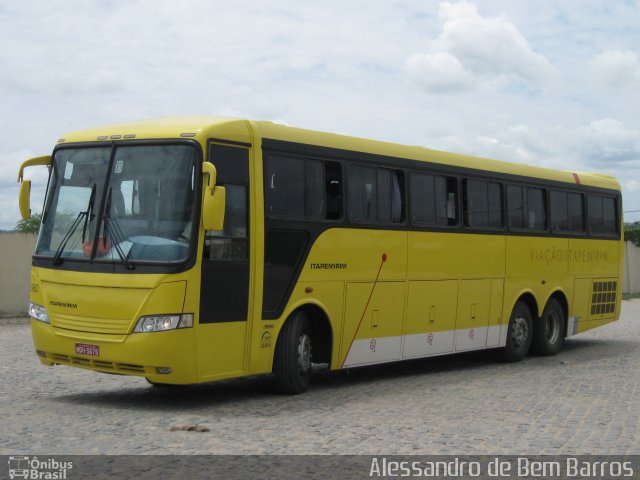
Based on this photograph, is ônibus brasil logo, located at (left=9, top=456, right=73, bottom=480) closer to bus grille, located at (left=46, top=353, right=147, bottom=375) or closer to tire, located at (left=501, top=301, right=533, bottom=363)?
bus grille, located at (left=46, top=353, right=147, bottom=375)

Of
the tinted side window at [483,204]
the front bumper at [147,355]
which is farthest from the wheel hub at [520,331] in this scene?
the front bumper at [147,355]

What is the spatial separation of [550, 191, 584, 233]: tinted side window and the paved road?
3.54 m

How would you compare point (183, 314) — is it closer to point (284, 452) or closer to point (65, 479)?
point (284, 452)

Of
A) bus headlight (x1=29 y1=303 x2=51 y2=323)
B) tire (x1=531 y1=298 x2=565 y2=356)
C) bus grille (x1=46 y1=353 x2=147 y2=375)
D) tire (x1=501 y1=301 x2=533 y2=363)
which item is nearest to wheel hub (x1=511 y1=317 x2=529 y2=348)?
tire (x1=501 y1=301 x2=533 y2=363)

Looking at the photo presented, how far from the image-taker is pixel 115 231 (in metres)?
11.8

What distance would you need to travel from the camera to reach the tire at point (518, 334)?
18.5 m

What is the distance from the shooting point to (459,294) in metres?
16.9

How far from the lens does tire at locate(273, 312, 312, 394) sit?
12930mm

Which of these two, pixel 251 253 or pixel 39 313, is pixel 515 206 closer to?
pixel 251 253

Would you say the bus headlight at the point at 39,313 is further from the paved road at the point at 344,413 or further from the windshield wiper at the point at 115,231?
the windshield wiper at the point at 115,231

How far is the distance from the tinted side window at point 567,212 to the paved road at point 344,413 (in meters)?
3.54

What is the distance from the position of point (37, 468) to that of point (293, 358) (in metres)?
5.19

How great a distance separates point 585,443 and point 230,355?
4.15 meters

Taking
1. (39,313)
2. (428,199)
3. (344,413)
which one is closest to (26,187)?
(39,313)
